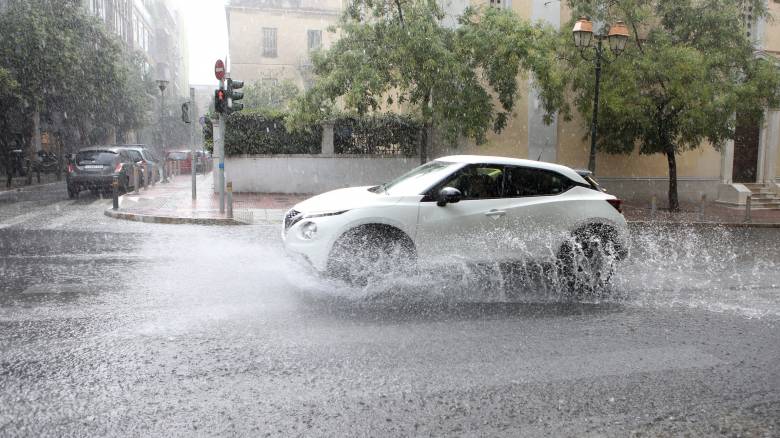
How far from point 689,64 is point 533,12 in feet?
20.3

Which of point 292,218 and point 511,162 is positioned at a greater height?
point 511,162

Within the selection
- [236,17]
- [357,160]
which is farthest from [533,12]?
[236,17]

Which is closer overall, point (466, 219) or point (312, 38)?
point (466, 219)

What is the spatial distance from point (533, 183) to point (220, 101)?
372 inches

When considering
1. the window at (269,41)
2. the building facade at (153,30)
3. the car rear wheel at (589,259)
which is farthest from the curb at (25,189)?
the window at (269,41)

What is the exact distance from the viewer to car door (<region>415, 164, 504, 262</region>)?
6660 millimetres

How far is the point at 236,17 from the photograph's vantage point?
46.6 metres

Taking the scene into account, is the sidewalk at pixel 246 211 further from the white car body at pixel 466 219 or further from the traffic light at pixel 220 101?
the white car body at pixel 466 219

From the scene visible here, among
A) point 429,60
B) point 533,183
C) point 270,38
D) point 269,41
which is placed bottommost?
point 533,183

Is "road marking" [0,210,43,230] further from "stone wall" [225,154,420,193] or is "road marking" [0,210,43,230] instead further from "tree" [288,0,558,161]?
"tree" [288,0,558,161]

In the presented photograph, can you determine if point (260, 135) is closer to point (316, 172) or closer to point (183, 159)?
point (316, 172)

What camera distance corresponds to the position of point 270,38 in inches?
1864

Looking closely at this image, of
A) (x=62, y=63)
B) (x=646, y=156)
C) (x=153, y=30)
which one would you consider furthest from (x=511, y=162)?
(x=153, y=30)

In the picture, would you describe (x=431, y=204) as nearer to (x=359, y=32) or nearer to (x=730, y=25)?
(x=359, y=32)
